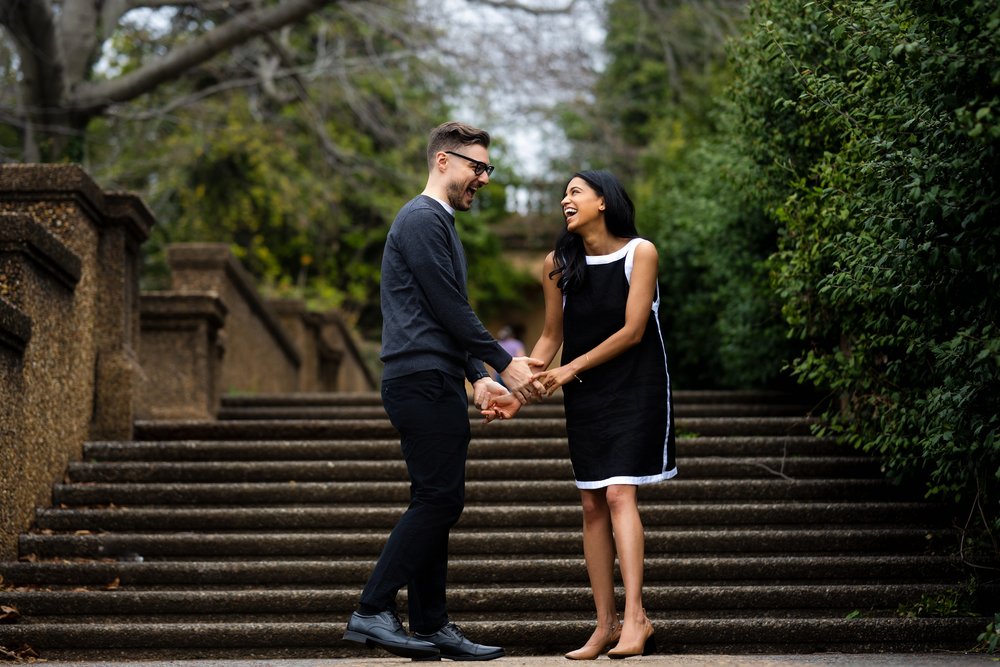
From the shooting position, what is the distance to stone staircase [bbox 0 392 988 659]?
6.33m

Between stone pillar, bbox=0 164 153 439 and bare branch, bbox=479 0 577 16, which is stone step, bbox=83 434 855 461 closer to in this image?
stone pillar, bbox=0 164 153 439

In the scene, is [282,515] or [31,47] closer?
[282,515]

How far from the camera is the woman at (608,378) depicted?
209 inches

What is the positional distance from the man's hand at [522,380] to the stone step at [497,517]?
2510 millimetres

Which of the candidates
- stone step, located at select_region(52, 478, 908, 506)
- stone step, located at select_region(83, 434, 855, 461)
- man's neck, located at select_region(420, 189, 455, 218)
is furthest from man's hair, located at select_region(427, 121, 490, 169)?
stone step, located at select_region(83, 434, 855, 461)

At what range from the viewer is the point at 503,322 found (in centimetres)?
3130

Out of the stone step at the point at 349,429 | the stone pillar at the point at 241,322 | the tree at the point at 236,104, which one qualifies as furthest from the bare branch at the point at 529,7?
the stone step at the point at 349,429

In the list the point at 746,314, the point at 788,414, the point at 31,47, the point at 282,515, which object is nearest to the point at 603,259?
the point at 282,515

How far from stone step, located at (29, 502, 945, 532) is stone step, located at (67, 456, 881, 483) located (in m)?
0.65

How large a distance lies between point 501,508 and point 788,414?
370 cm

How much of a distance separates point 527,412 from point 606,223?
496cm

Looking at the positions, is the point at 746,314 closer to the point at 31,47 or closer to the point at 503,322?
the point at 31,47

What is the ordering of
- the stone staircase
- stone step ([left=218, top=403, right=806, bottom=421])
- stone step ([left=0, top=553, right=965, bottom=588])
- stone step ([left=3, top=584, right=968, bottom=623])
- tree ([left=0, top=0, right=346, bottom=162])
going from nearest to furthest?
the stone staircase < stone step ([left=3, top=584, right=968, bottom=623]) < stone step ([left=0, top=553, right=965, bottom=588]) < stone step ([left=218, top=403, right=806, bottom=421]) < tree ([left=0, top=0, right=346, bottom=162])

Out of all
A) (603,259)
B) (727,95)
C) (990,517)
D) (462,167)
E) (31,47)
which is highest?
(31,47)
